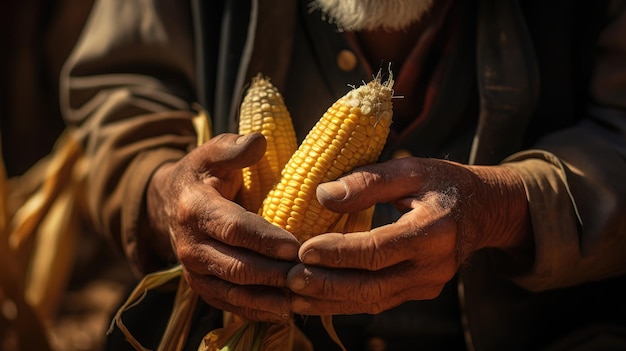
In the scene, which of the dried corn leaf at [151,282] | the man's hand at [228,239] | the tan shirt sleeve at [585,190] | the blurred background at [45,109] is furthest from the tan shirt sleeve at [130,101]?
the blurred background at [45,109]

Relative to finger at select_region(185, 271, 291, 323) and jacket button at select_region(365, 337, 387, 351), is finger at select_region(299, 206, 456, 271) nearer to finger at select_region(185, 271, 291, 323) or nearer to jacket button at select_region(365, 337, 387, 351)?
finger at select_region(185, 271, 291, 323)

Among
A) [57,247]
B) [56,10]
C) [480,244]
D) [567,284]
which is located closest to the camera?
[480,244]

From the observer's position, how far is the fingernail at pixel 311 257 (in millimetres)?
1135

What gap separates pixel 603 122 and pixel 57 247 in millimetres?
1846

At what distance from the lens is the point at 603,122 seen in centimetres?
162

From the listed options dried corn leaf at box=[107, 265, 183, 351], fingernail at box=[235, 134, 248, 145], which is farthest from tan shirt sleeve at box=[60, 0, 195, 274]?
fingernail at box=[235, 134, 248, 145]

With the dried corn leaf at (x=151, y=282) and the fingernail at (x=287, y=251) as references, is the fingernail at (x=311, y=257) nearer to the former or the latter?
the fingernail at (x=287, y=251)

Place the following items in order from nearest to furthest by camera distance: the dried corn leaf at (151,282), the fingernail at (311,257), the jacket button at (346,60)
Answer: the fingernail at (311,257), the dried corn leaf at (151,282), the jacket button at (346,60)

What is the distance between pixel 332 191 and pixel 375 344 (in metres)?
0.61

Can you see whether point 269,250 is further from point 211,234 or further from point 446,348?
point 446,348

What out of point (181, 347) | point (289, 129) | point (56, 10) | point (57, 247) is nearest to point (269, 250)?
point (289, 129)

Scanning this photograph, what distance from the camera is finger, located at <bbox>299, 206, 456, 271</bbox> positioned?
1140mm

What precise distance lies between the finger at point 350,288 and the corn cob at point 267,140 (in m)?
0.24

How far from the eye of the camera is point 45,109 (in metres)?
3.33
